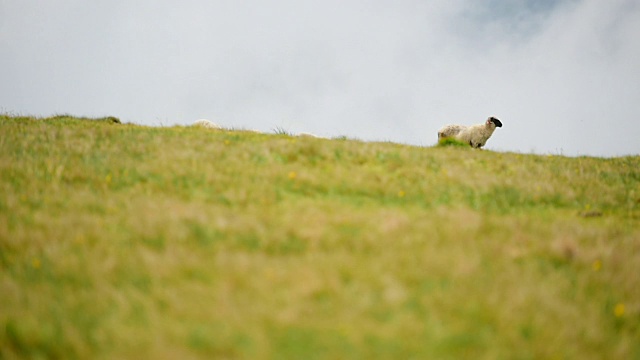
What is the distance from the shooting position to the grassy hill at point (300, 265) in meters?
4.13

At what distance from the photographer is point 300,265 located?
5434 millimetres

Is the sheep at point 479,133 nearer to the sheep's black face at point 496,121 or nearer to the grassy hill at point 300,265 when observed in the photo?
the sheep's black face at point 496,121

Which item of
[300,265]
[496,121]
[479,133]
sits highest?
[496,121]

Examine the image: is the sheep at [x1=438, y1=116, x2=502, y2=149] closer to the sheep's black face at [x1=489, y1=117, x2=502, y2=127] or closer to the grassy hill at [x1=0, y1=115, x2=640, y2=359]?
the sheep's black face at [x1=489, y1=117, x2=502, y2=127]

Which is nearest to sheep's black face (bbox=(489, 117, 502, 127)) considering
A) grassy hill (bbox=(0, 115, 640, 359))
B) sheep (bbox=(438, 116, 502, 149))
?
sheep (bbox=(438, 116, 502, 149))

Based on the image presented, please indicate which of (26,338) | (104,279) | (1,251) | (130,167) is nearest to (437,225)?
(104,279)

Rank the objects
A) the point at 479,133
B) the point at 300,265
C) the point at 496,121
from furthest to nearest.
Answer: the point at 479,133, the point at 496,121, the point at 300,265

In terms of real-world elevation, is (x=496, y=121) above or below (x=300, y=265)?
above

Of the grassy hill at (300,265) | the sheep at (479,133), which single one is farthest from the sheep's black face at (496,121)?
the grassy hill at (300,265)

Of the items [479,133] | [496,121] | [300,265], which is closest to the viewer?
[300,265]

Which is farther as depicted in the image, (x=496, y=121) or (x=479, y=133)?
(x=479, y=133)

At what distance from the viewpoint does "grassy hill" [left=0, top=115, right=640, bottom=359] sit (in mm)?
4129

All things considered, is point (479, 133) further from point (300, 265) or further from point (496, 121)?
point (300, 265)

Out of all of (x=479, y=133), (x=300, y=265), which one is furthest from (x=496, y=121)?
(x=300, y=265)
